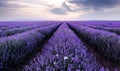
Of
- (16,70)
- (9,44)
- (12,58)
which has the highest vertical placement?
(9,44)

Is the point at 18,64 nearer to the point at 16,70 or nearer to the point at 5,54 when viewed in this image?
the point at 16,70

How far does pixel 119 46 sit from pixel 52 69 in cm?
379

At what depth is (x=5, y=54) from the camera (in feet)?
17.7

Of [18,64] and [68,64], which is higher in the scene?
[68,64]

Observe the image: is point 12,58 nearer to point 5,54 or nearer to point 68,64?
point 5,54

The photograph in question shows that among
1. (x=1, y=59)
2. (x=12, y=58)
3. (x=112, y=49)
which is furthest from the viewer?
(x=112, y=49)

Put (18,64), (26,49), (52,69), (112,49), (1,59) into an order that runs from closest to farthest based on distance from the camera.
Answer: (52,69), (1,59), (18,64), (112,49), (26,49)

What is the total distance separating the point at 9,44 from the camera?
5965 mm

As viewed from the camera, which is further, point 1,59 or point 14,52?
point 14,52

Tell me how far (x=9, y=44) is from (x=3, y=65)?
882mm

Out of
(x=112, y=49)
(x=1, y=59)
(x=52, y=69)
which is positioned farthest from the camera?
(x=112, y=49)

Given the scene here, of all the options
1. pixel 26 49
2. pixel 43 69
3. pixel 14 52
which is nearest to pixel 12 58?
pixel 14 52

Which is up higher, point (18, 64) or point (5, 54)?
point (5, 54)

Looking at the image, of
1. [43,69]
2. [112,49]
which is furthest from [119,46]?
[43,69]
